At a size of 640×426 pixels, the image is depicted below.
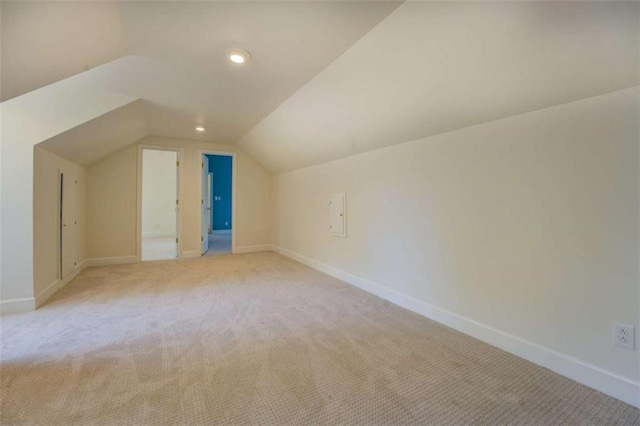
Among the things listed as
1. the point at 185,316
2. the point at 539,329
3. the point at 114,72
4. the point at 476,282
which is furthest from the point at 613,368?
the point at 114,72

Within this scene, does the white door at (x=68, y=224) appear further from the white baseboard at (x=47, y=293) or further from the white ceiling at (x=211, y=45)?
the white ceiling at (x=211, y=45)

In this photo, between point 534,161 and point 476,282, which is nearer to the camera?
point 534,161

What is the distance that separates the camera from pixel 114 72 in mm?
2504

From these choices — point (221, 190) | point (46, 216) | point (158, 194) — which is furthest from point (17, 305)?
point (221, 190)

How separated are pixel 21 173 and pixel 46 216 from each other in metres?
0.56

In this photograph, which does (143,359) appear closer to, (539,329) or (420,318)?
(420,318)

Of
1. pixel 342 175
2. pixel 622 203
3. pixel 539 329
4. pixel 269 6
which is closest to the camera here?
pixel 622 203

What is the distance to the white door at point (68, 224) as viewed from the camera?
3.46 metres

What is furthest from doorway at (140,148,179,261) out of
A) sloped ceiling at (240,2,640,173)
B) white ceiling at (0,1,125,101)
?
sloped ceiling at (240,2,640,173)

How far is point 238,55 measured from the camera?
2.18 metres

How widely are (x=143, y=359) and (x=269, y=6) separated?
237 centimetres

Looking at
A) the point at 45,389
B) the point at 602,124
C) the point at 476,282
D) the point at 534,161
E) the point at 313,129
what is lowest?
the point at 45,389

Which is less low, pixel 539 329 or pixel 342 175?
pixel 342 175

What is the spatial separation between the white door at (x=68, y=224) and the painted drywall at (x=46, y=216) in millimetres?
119
